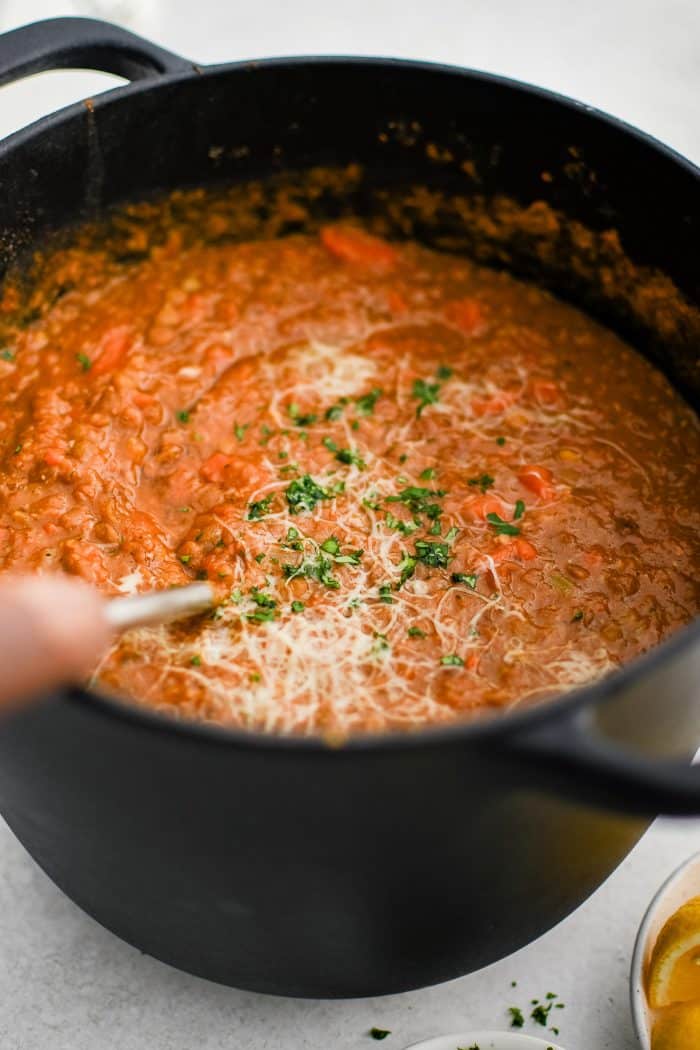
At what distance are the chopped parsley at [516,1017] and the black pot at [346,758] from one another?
217 mm

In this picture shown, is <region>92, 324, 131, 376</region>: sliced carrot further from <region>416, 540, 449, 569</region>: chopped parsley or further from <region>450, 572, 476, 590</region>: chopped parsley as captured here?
<region>450, 572, 476, 590</region>: chopped parsley

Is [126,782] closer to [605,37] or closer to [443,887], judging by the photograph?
[443,887]

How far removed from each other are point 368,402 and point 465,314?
51cm

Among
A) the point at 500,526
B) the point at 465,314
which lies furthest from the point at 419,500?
the point at 465,314

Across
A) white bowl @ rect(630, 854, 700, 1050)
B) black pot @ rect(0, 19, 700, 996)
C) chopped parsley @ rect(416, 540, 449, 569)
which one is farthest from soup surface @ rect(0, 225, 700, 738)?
white bowl @ rect(630, 854, 700, 1050)

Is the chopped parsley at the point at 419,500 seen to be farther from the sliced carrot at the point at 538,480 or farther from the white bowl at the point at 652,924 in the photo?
the white bowl at the point at 652,924

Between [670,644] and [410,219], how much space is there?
2163 mm

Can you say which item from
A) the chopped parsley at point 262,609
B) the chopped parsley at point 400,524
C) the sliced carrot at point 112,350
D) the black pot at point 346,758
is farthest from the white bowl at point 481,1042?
the sliced carrot at point 112,350

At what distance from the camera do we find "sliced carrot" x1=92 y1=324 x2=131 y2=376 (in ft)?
10.9

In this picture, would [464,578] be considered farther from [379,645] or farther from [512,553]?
[379,645]

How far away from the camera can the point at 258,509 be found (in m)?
2.88

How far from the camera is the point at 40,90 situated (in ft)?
14.3

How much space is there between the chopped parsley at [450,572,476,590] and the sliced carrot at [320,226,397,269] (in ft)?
4.17

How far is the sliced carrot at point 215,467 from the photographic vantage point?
9.84 ft
